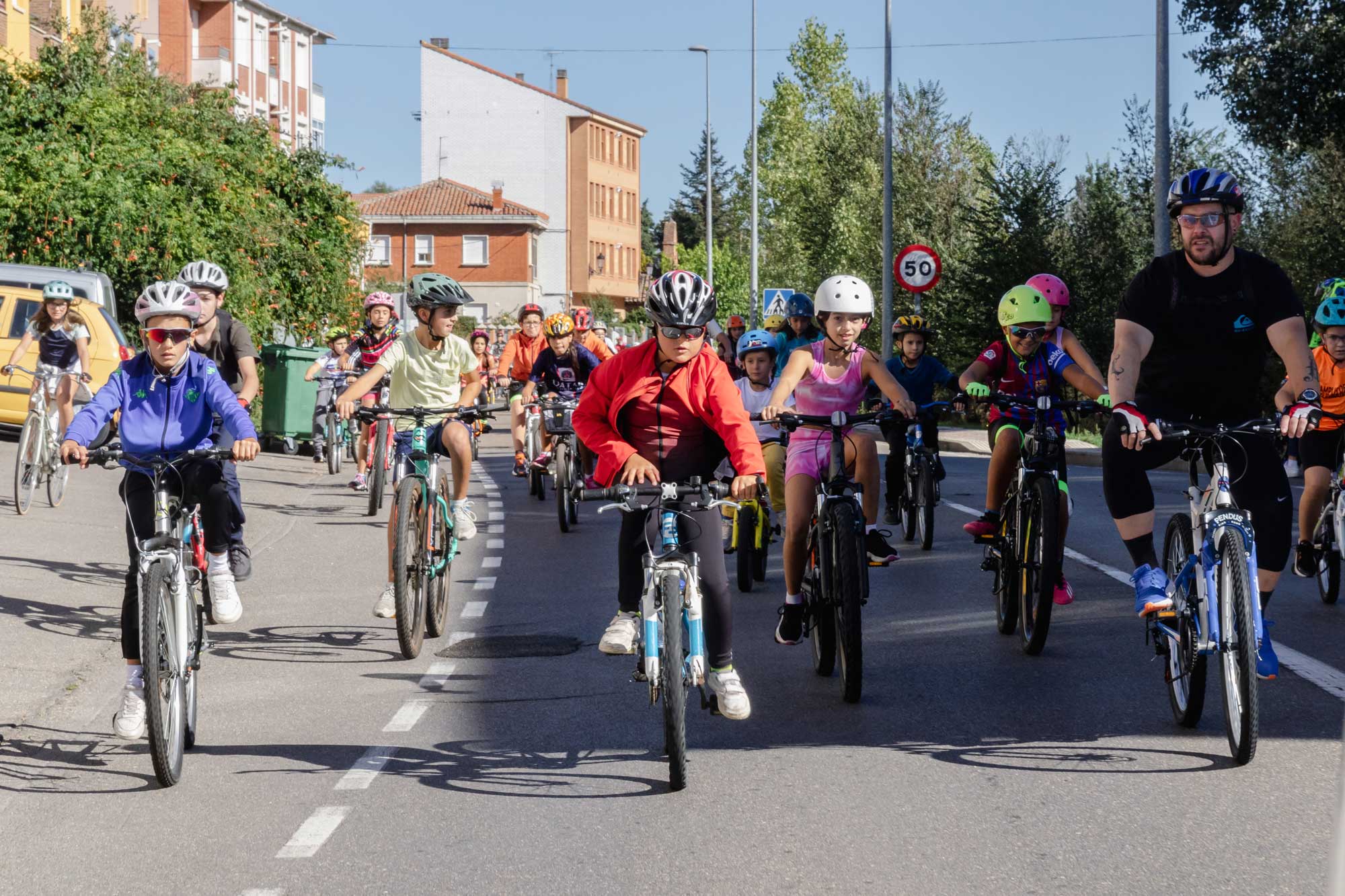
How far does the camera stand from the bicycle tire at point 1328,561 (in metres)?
10.7

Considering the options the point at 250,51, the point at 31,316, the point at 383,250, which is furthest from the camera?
the point at 383,250

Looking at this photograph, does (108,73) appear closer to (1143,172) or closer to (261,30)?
(1143,172)

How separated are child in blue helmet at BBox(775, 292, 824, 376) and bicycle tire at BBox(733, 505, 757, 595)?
127 inches

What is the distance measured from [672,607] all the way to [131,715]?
1.96 m

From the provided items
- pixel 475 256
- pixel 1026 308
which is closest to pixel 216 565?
pixel 1026 308

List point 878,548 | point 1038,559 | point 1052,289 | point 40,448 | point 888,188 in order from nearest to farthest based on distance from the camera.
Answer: point 1038,559 → point 878,548 → point 1052,289 → point 40,448 → point 888,188

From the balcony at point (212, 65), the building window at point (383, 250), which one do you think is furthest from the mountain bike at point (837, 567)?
the building window at point (383, 250)

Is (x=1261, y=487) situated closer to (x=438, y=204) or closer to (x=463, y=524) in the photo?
(x=463, y=524)

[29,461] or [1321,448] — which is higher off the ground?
[1321,448]

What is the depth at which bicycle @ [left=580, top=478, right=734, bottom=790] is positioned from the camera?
245 inches

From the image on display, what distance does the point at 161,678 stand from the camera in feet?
20.9

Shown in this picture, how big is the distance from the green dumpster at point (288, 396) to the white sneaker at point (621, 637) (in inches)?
785

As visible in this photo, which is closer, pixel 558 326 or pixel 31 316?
pixel 558 326

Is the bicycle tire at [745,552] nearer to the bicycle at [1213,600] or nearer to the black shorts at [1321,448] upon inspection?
the black shorts at [1321,448]
